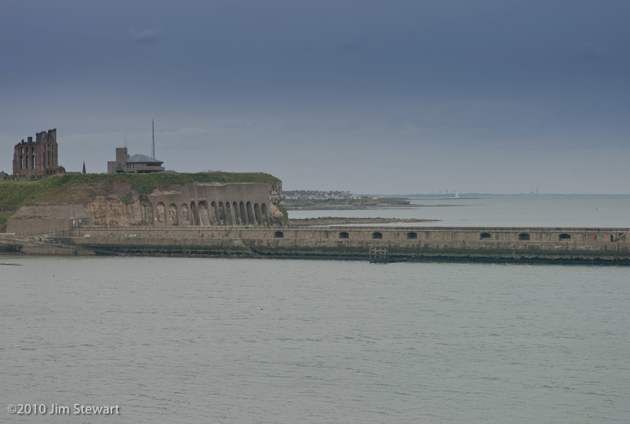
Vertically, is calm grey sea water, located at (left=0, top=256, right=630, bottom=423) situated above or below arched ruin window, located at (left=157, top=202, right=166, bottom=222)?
below

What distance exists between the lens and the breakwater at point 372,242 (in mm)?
66812

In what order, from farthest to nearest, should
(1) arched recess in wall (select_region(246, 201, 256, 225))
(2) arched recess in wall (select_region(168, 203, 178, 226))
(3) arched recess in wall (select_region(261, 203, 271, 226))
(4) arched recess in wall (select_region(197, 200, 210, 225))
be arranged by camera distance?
(3) arched recess in wall (select_region(261, 203, 271, 226))
(1) arched recess in wall (select_region(246, 201, 256, 225))
(4) arched recess in wall (select_region(197, 200, 210, 225))
(2) arched recess in wall (select_region(168, 203, 178, 226))

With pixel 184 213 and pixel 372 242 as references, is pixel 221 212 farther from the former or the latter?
pixel 372 242

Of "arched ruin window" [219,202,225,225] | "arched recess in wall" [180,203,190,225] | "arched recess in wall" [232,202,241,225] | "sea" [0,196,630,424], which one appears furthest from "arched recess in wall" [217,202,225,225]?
"sea" [0,196,630,424]

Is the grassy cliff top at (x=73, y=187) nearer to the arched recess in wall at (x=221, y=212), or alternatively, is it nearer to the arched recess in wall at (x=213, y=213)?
the arched recess in wall at (x=213, y=213)

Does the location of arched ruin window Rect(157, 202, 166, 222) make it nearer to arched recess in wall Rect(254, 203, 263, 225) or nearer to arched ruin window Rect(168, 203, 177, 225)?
arched ruin window Rect(168, 203, 177, 225)

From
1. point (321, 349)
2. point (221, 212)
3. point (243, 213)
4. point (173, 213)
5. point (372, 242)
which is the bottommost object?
point (321, 349)

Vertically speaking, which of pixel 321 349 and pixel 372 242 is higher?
pixel 372 242

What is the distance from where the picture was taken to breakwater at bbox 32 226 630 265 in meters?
66.8

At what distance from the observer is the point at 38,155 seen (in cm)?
11150

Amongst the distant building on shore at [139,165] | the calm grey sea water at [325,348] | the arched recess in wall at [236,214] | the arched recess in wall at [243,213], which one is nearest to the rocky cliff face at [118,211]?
the distant building on shore at [139,165]

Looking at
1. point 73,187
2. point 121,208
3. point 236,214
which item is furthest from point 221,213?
point 73,187

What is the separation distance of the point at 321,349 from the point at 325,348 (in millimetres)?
269

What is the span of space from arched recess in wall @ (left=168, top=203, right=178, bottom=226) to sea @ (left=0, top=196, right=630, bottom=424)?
3351cm
